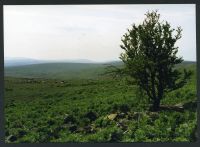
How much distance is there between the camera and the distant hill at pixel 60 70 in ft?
42.4

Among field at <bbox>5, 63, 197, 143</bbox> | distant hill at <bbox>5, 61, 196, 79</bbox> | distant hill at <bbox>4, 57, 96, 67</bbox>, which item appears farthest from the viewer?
distant hill at <bbox>5, 61, 196, 79</bbox>

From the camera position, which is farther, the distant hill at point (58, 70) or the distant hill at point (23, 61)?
the distant hill at point (58, 70)

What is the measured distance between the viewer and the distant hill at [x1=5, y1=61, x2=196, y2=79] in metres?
12.9

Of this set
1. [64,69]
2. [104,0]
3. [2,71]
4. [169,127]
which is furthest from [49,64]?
[169,127]

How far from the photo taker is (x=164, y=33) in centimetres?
1284

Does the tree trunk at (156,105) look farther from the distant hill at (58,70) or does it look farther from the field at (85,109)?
the distant hill at (58,70)

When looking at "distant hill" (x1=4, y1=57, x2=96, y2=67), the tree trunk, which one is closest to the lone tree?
the tree trunk

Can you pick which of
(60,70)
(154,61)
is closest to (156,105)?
(154,61)

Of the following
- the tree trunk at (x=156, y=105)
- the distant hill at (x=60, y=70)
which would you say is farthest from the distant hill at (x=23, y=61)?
the tree trunk at (x=156, y=105)

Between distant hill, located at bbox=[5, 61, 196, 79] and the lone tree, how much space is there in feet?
0.88

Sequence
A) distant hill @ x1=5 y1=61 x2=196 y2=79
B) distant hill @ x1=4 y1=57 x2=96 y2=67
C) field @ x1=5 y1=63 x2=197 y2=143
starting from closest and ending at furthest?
1. field @ x1=5 y1=63 x2=197 y2=143
2. distant hill @ x1=4 y1=57 x2=96 y2=67
3. distant hill @ x1=5 y1=61 x2=196 y2=79

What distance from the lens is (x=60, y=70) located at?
1320 centimetres

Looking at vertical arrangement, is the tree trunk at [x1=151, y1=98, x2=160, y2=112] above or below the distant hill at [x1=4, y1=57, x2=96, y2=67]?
below

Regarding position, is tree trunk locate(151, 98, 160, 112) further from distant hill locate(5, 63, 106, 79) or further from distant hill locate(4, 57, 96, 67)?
distant hill locate(4, 57, 96, 67)
